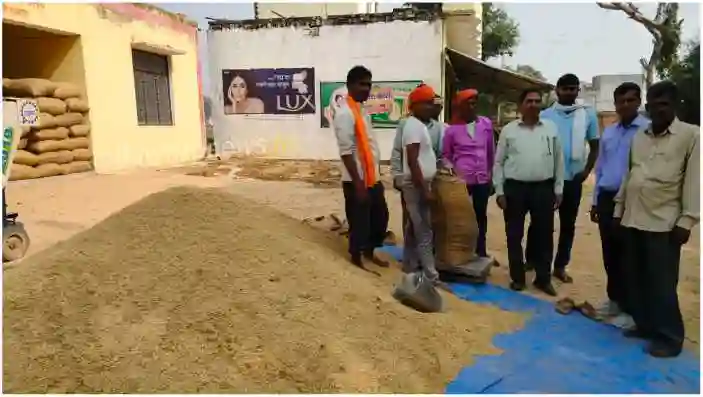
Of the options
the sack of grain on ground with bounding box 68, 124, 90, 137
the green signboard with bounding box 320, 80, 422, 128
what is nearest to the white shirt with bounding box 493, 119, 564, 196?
the sack of grain on ground with bounding box 68, 124, 90, 137

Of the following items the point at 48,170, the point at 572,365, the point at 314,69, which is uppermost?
the point at 314,69

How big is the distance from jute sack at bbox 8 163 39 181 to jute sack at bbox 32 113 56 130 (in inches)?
22.6

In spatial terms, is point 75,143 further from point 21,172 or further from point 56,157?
point 21,172

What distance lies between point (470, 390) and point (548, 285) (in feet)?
5.53

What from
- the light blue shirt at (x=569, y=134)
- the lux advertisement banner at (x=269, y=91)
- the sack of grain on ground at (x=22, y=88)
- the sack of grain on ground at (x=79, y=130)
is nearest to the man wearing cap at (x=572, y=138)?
the light blue shirt at (x=569, y=134)

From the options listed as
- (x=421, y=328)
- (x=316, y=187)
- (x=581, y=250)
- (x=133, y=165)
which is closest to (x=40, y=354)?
(x=421, y=328)

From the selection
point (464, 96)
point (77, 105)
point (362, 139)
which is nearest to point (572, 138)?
point (464, 96)

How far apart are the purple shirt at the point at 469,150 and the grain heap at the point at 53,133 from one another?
6433 millimetres

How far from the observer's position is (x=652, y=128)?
2.98 metres

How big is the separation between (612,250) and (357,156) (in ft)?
5.60

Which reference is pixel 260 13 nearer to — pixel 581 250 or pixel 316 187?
pixel 316 187

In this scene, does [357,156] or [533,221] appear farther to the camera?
[533,221]

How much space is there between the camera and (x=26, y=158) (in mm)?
8180

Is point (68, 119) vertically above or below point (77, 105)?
below
